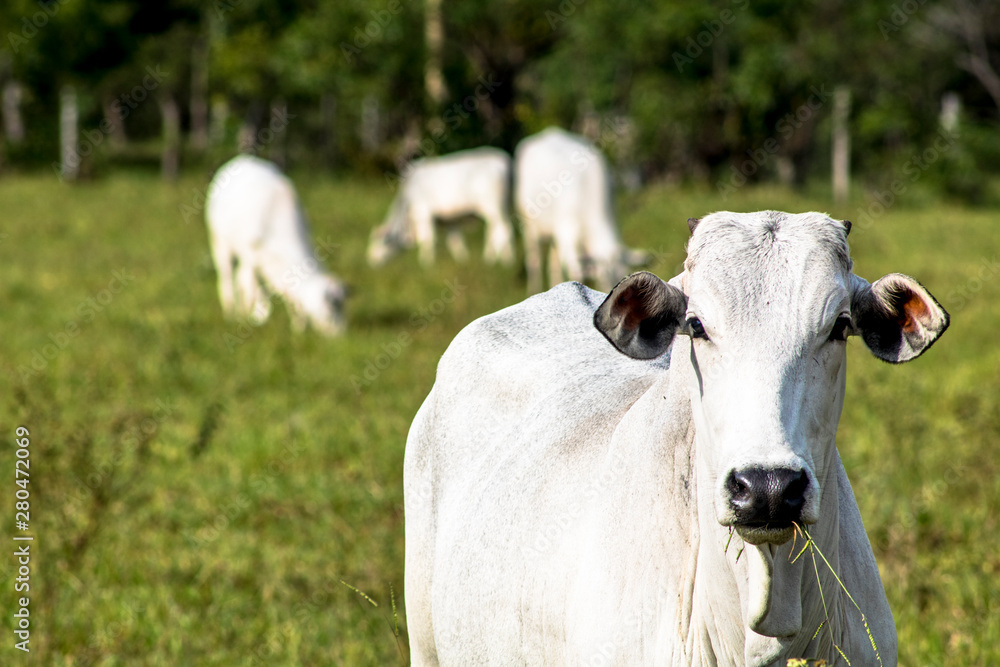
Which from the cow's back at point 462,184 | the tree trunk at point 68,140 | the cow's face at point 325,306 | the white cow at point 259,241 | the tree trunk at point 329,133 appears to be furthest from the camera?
the tree trunk at point 329,133

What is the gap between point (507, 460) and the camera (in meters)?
2.83

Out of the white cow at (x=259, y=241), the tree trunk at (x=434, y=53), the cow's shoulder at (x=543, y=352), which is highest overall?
the tree trunk at (x=434, y=53)

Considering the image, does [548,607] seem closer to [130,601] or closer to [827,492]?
[827,492]

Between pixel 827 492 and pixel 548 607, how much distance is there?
2.21ft

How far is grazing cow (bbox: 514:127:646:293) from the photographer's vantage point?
470 inches

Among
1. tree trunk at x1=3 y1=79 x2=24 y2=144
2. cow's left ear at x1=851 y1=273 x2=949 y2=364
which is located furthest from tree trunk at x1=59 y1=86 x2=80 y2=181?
cow's left ear at x1=851 y1=273 x2=949 y2=364

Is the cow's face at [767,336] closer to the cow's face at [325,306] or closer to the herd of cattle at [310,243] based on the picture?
the herd of cattle at [310,243]

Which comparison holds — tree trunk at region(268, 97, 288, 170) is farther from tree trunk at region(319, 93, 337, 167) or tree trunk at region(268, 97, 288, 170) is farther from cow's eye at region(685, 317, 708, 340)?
cow's eye at region(685, 317, 708, 340)

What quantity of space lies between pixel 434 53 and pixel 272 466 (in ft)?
58.2

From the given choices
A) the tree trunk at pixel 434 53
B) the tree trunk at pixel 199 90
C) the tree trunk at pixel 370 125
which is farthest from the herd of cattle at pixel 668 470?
the tree trunk at pixel 199 90

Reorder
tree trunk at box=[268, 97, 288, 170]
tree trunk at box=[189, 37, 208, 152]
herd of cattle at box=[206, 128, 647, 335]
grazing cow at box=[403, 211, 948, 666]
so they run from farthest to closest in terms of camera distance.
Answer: tree trunk at box=[189, 37, 208, 152] < tree trunk at box=[268, 97, 288, 170] < herd of cattle at box=[206, 128, 647, 335] < grazing cow at box=[403, 211, 948, 666]

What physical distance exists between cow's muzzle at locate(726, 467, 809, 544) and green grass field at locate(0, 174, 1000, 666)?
1.18 m

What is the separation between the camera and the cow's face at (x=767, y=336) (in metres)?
1.83

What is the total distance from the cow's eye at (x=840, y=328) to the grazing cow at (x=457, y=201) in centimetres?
1384
